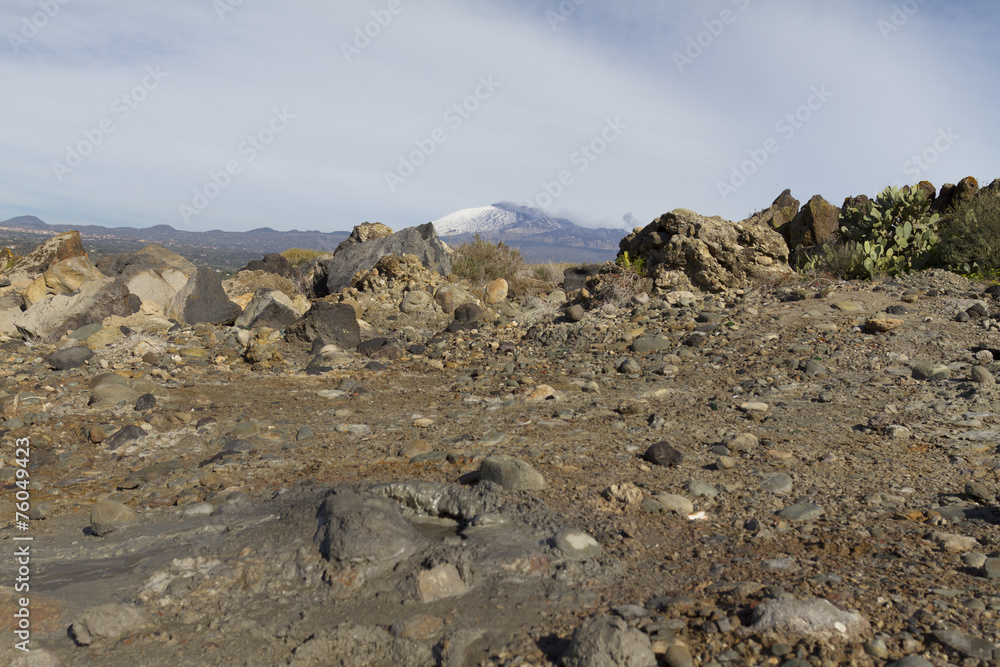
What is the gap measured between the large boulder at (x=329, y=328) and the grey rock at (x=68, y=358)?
2429mm

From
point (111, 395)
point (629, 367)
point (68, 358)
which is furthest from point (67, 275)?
point (629, 367)

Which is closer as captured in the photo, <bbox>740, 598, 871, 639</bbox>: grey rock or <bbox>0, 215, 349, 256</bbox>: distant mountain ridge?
<bbox>740, 598, 871, 639</bbox>: grey rock

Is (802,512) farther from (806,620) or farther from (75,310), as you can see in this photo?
(75,310)

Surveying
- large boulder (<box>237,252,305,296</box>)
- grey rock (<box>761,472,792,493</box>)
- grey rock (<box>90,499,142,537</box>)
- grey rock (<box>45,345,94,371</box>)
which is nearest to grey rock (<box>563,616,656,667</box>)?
grey rock (<box>761,472,792,493</box>)

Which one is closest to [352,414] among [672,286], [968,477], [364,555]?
[364,555]

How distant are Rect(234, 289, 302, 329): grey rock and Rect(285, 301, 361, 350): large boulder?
17.6 inches

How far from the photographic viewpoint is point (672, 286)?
31.8 feet

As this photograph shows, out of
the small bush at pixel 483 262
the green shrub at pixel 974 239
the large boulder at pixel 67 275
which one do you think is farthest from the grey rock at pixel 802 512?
the large boulder at pixel 67 275

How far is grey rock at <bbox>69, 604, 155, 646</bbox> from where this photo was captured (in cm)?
234

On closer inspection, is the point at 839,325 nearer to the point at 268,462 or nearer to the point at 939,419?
the point at 939,419

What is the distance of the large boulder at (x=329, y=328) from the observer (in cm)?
843

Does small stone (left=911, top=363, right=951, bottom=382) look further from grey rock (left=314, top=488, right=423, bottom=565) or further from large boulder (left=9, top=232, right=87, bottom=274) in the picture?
large boulder (left=9, top=232, right=87, bottom=274)

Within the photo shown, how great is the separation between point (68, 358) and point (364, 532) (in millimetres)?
5533

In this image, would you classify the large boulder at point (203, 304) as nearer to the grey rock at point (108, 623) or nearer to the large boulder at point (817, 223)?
the grey rock at point (108, 623)
